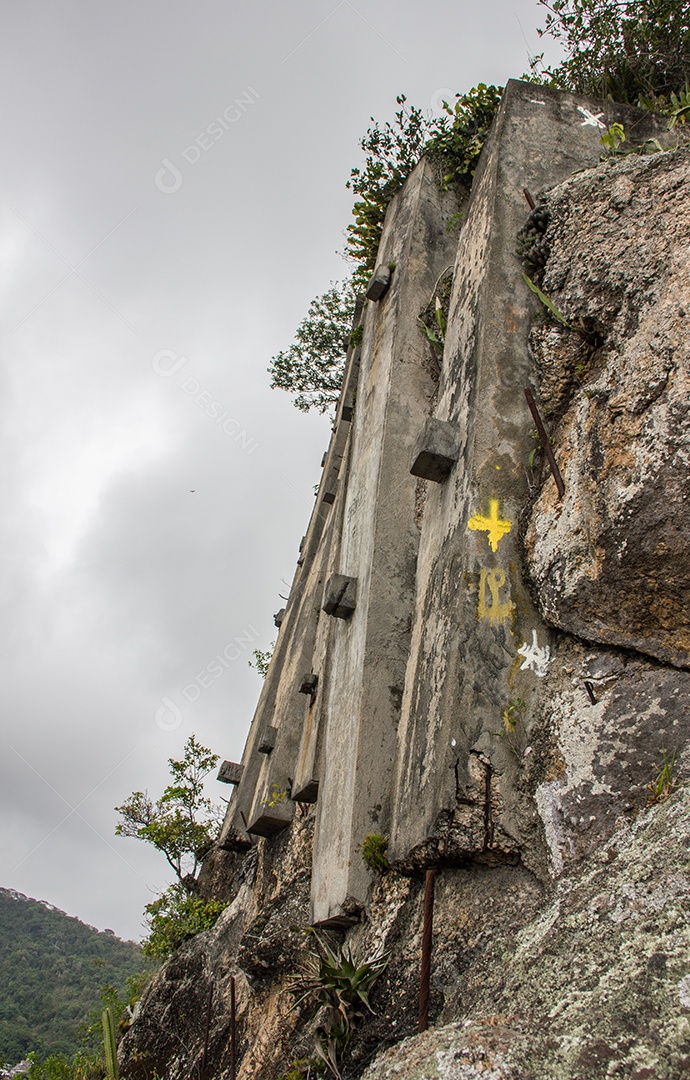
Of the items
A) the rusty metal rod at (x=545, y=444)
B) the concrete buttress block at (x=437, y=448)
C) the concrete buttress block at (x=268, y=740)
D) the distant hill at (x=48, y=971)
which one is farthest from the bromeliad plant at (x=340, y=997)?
the distant hill at (x=48, y=971)

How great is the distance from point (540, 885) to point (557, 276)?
360cm

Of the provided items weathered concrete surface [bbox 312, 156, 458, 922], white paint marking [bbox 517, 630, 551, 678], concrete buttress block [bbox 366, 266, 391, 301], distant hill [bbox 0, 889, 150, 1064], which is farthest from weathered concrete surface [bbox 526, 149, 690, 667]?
distant hill [bbox 0, 889, 150, 1064]

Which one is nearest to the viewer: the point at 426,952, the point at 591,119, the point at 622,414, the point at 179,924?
the point at 426,952

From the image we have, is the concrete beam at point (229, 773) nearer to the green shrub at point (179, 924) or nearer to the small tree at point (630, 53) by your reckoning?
the green shrub at point (179, 924)

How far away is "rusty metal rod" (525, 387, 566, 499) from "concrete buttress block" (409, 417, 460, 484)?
57cm

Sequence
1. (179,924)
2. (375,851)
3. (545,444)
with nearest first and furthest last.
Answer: (545,444) < (375,851) < (179,924)

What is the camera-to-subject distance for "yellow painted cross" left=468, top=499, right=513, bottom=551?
15.2 ft

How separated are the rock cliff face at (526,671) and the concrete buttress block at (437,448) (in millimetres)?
14

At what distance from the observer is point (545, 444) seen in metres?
4.56

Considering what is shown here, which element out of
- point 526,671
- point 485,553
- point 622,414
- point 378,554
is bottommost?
point 526,671

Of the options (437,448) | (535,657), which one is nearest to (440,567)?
(437,448)

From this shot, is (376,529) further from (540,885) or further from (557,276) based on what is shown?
(540,885)

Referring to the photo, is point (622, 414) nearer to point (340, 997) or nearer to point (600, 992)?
point (600, 992)

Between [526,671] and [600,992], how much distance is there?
2.04 m
